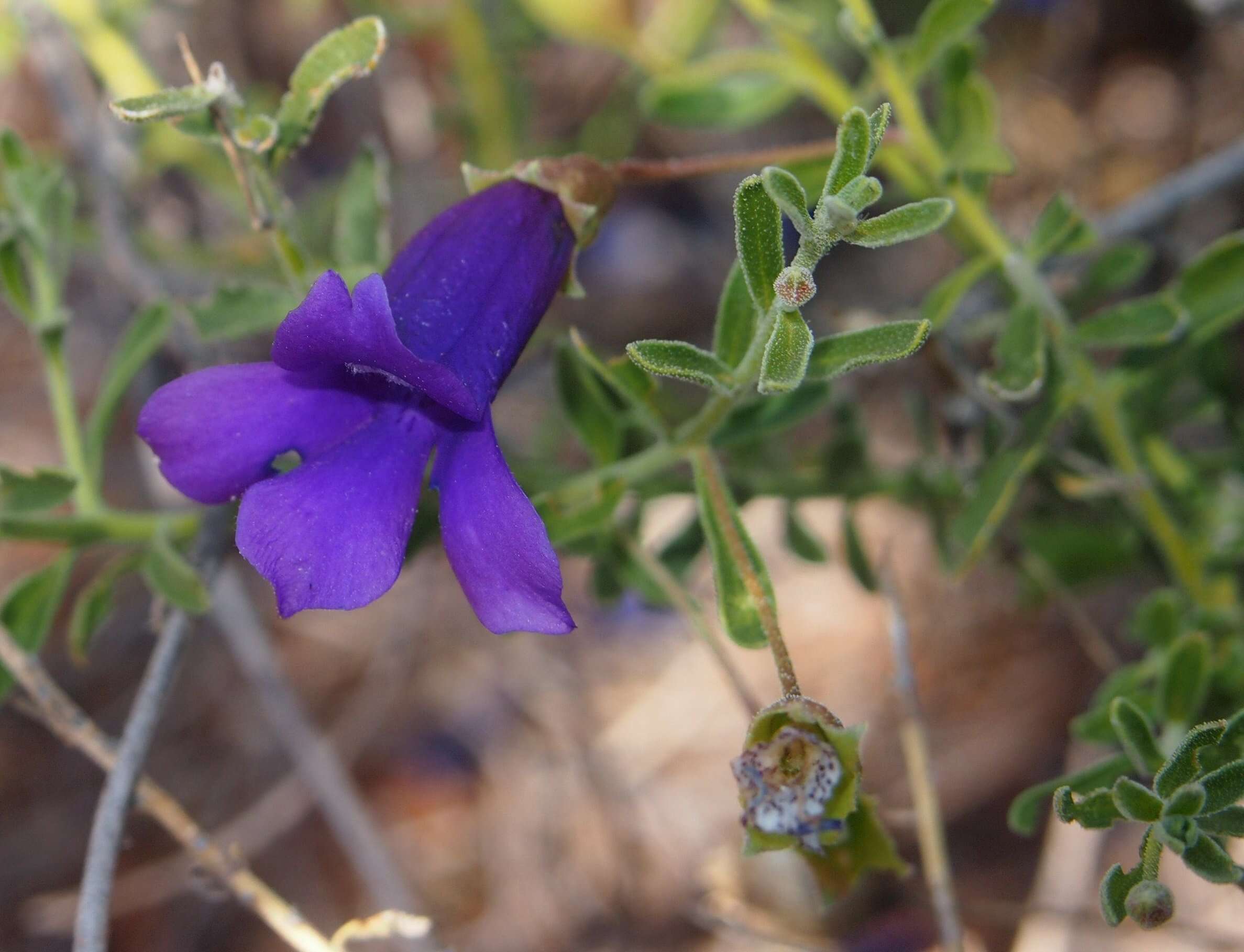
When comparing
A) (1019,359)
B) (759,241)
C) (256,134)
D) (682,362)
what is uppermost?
(256,134)

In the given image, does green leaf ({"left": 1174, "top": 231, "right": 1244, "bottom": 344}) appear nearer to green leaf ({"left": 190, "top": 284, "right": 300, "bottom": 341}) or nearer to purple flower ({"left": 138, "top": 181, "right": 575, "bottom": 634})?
purple flower ({"left": 138, "top": 181, "right": 575, "bottom": 634})

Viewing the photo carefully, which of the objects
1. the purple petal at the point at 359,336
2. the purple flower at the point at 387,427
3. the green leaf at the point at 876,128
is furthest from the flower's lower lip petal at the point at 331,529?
the green leaf at the point at 876,128

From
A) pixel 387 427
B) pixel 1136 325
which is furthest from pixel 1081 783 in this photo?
pixel 387 427

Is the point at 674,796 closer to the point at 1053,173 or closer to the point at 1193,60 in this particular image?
the point at 1053,173

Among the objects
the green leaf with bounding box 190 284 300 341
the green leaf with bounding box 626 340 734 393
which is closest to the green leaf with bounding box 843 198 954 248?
the green leaf with bounding box 626 340 734 393

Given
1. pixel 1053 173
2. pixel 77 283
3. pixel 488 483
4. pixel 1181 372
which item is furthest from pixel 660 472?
pixel 77 283

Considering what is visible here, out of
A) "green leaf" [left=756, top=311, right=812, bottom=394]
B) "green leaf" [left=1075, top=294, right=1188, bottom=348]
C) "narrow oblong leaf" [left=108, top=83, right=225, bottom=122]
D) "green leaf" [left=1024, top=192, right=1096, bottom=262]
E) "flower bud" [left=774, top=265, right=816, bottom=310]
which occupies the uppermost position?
"narrow oblong leaf" [left=108, top=83, right=225, bottom=122]

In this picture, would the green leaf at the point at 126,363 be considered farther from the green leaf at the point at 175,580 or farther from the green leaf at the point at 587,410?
the green leaf at the point at 587,410

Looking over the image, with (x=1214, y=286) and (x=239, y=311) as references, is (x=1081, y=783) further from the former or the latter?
(x=239, y=311)
